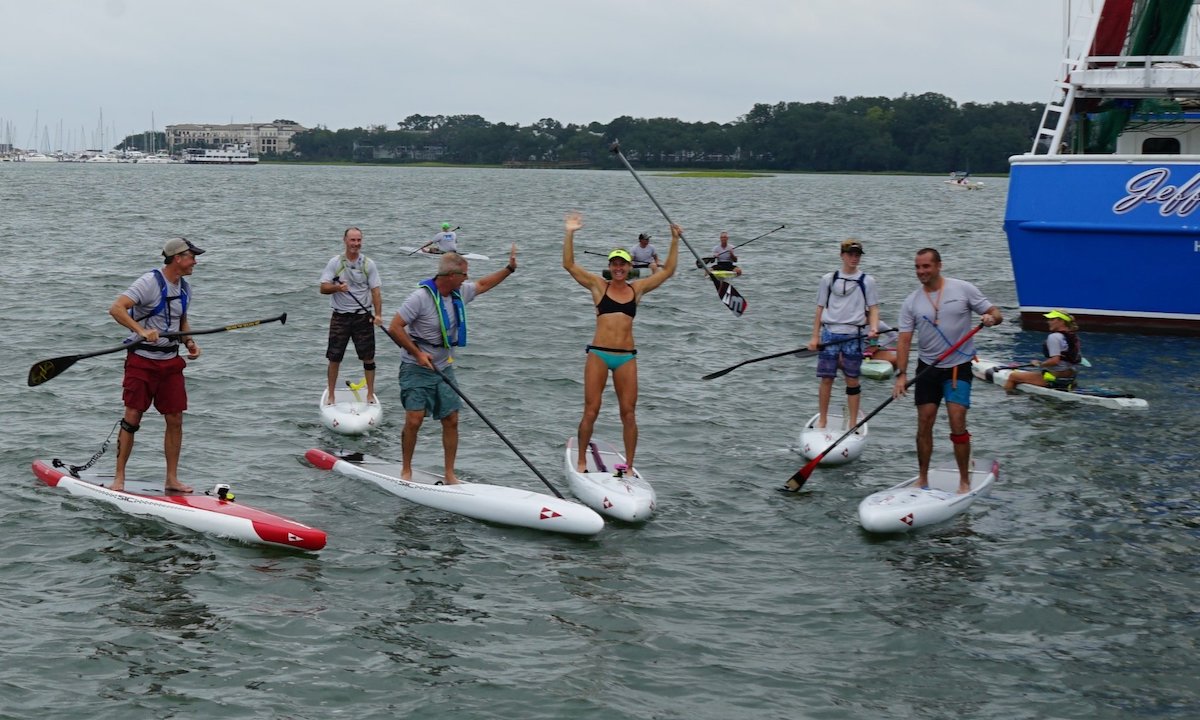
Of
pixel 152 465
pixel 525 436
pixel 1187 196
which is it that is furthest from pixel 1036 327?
pixel 152 465

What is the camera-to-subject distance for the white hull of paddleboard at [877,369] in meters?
18.2

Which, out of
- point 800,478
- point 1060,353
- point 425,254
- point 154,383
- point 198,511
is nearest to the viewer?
point 154,383

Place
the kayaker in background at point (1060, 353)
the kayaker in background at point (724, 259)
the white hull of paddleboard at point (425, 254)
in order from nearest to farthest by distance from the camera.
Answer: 1. the kayaker in background at point (1060, 353)
2. the kayaker in background at point (724, 259)
3. the white hull of paddleboard at point (425, 254)

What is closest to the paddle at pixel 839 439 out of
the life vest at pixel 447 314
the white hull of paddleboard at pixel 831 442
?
the white hull of paddleboard at pixel 831 442

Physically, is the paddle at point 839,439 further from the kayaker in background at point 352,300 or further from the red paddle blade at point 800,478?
the kayaker in background at point 352,300

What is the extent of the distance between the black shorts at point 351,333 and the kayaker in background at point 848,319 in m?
5.09

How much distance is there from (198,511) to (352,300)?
4.29 m

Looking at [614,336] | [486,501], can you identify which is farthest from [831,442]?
[486,501]

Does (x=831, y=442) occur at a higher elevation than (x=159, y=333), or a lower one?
lower

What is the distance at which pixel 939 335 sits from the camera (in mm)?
11062

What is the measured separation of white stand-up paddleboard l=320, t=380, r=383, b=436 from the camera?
47.6 feet

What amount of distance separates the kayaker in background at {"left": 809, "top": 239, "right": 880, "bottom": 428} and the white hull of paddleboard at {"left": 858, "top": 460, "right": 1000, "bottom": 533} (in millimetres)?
1578

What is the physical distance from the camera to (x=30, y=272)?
31.2 m

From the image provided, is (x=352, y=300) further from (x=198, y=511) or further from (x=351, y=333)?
(x=198, y=511)
